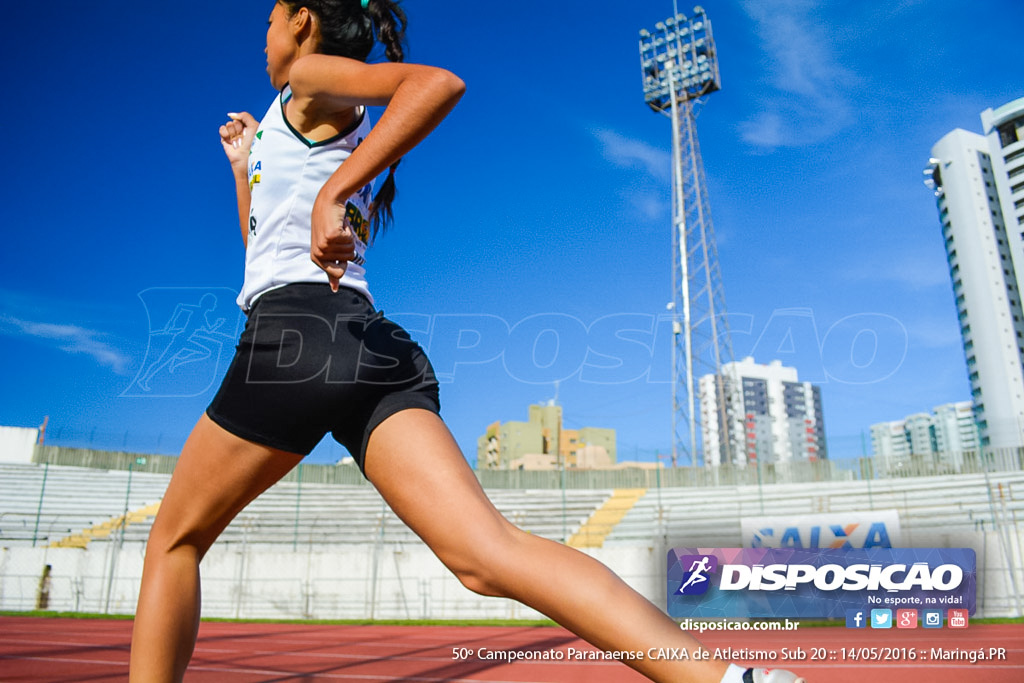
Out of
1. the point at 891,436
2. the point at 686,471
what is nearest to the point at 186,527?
the point at 686,471

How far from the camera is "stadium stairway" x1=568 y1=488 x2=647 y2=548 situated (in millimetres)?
14234

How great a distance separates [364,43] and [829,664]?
4.81 m

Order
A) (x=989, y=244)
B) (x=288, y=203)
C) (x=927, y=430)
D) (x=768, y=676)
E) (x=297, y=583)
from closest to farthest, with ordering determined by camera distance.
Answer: (x=768, y=676) < (x=288, y=203) < (x=297, y=583) < (x=989, y=244) < (x=927, y=430)

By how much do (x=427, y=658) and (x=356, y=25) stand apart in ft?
15.4

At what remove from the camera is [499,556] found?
1078mm

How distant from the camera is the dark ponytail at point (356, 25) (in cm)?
141

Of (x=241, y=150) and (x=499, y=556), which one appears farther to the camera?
(x=241, y=150)

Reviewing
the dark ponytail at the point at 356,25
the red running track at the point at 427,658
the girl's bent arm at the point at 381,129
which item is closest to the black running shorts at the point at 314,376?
the girl's bent arm at the point at 381,129

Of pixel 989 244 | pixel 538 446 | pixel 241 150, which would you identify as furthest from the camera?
pixel 989 244

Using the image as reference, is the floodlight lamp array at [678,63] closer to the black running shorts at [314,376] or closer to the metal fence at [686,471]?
the metal fence at [686,471]

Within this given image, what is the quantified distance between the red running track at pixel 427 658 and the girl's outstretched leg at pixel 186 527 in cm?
252

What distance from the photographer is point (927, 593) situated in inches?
332

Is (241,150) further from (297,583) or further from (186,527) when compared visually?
(297,583)

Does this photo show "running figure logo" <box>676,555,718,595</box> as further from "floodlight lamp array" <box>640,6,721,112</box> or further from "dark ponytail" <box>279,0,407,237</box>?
"floodlight lamp array" <box>640,6,721,112</box>
